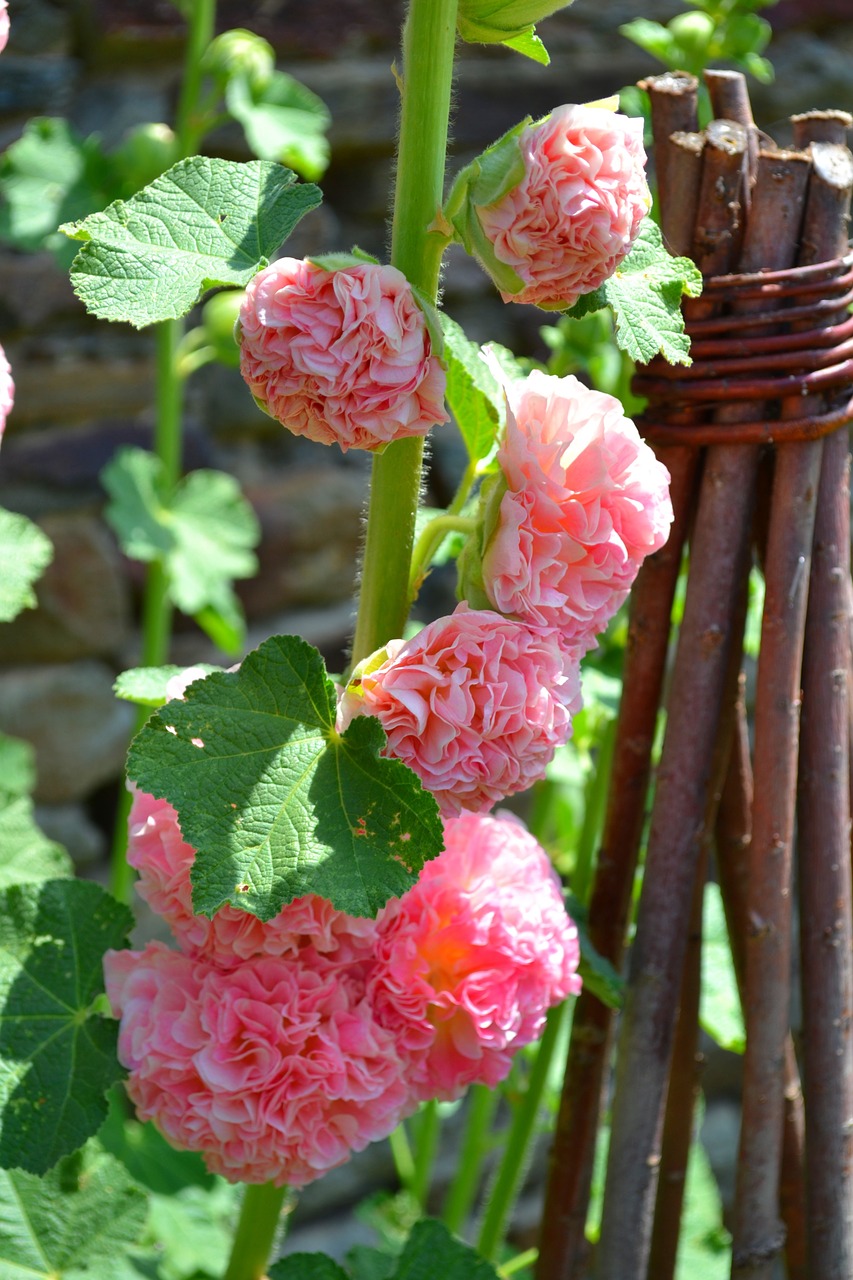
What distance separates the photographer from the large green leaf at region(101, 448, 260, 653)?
4.26 feet

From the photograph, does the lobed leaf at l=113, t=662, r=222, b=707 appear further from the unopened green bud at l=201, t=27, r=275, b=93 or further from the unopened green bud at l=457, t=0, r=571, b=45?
the unopened green bud at l=201, t=27, r=275, b=93

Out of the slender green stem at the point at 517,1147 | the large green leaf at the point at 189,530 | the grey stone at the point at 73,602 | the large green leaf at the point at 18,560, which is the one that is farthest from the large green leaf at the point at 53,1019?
the grey stone at the point at 73,602

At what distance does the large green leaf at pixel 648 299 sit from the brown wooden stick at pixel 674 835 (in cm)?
16

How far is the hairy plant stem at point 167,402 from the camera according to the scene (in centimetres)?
122

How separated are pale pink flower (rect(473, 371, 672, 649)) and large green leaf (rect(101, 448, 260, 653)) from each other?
0.80m

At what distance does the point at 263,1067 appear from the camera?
0.58m

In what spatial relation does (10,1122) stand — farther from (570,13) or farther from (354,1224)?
(570,13)

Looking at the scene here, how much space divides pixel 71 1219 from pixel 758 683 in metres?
0.51

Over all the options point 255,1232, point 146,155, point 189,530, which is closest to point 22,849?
point 255,1232

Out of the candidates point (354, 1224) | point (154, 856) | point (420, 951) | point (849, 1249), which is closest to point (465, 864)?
point (420, 951)

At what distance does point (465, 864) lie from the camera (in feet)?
2.08

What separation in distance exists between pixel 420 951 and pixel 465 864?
0.05 m

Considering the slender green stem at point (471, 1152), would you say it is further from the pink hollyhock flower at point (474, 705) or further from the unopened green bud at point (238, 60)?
the unopened green bud at point (238, 60)

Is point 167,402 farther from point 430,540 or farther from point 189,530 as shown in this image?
point 430,540
